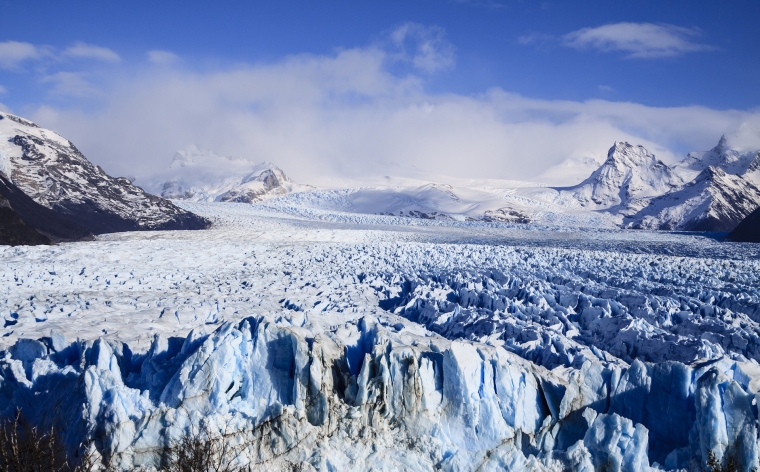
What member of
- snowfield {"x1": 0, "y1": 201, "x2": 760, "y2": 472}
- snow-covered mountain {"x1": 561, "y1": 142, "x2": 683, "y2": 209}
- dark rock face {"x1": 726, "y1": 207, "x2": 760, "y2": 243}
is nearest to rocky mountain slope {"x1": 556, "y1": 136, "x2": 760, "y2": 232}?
snow-covered mountain {"x1": 561, "y1": 142, "x2": 683, "y2": 209}

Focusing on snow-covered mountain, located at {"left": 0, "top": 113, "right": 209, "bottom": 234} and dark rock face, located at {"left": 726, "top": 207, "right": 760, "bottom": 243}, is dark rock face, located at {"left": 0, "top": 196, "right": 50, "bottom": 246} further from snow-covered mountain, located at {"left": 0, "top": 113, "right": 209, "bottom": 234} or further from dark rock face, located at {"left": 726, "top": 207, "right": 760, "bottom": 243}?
dark rock face, located at {"left": 726, "top": 207, "right": 760, "bottom": 243}

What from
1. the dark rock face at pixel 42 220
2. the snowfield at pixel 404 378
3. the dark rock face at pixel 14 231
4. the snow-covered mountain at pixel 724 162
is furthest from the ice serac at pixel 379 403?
the snow-covered mountain at pixel 724 162

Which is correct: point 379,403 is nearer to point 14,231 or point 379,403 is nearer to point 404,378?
point 404,378

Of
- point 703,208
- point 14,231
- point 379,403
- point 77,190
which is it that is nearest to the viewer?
point 379,403

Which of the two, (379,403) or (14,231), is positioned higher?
(14,231)

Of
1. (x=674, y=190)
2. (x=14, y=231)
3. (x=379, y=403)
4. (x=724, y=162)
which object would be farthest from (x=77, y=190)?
(x=724, y=162)

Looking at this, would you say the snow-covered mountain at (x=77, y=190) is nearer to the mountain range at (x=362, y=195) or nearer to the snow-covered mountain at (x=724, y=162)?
the mountain range at (x=362, y=195)
